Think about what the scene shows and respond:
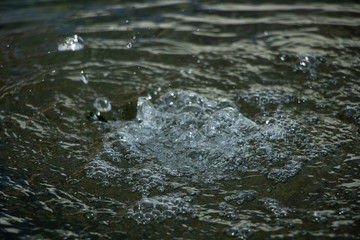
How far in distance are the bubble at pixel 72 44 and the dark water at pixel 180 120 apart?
14 mm

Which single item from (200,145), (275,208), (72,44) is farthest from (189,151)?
(72,44)

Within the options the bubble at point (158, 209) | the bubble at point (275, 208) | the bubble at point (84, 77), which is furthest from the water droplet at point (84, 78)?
the bubble at point (275, 208)

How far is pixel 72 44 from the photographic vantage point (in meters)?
3.56

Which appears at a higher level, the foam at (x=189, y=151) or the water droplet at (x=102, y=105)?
the water droplet at (x=102, y=105)

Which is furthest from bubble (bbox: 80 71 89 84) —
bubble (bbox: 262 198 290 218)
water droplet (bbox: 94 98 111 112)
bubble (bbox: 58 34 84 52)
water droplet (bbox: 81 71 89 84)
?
bubble (bbox: 262 198 290 218)

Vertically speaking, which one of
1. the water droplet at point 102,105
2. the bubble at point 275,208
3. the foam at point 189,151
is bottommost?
the bubble at point 275,208

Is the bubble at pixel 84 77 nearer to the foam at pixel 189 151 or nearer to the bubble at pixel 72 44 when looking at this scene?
the bubble at pixel 72 44

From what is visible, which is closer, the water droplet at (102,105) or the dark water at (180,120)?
the dark water at (180,120)

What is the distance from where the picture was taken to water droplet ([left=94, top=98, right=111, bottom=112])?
2.86 meters

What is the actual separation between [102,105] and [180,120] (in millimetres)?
570

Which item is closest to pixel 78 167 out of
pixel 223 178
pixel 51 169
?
pixel 51 169

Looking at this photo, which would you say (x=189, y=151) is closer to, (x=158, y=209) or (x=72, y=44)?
(x=158, y=209)

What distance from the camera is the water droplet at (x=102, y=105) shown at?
2.86 meters

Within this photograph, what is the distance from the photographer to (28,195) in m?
2.09
